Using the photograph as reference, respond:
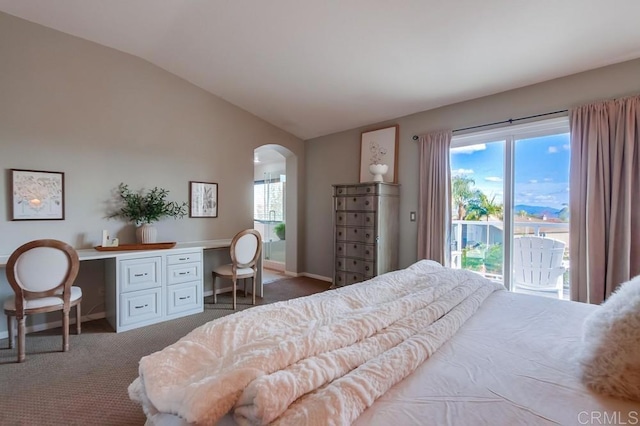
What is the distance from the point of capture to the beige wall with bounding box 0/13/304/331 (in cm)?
288

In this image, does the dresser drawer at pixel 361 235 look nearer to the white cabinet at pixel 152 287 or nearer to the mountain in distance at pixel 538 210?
the mountain in distance at pixel 538 210

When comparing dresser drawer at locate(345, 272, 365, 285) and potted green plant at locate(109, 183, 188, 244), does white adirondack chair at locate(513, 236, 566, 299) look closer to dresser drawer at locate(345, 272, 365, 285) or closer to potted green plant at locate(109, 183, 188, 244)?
dresser drawer at locate(345, 272, 365, 285)

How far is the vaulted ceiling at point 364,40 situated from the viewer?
7.54ft

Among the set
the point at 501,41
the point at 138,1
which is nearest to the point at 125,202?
the point at 138,1

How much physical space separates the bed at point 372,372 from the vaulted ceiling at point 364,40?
7.43 feet

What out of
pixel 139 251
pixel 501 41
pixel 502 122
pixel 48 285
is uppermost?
pixel 501 41

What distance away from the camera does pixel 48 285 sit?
8.16 feet

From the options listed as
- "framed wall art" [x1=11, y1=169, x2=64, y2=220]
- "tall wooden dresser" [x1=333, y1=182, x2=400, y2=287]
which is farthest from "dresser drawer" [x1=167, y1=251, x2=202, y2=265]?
"tall wooden dresser" [x1=333, y1=182, x2=400, y2=287]

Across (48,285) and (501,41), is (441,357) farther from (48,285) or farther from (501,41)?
(48,285)

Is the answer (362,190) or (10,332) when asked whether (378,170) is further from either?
(10,332)

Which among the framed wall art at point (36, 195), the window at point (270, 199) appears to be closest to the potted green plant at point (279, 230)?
the window at point (270, 199)

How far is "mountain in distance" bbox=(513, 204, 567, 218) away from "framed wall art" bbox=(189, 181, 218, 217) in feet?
13.0

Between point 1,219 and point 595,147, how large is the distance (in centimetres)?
568

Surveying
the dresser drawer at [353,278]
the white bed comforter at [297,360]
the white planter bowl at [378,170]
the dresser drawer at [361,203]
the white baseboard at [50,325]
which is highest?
the white planter bowl at [378,170]
